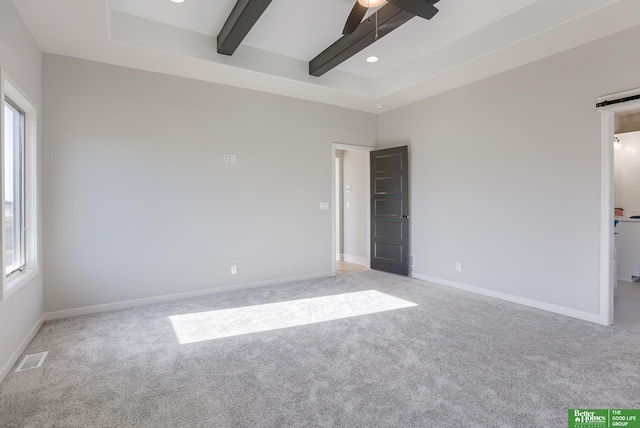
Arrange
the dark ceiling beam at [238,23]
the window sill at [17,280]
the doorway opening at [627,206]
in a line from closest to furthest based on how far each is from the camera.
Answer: the window sill at [17,280]
the dark ceiling beam at [238,23]
the doorway opening at [627,206]

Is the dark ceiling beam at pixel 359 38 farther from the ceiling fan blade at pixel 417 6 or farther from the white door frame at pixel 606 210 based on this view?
the white door frame at pixel 606 210

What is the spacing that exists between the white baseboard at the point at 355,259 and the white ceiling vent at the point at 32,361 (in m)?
4.97

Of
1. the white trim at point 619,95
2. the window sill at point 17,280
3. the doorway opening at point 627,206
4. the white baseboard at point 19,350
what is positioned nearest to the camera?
the white baseboard at point 19,350

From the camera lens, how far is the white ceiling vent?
2355 mm

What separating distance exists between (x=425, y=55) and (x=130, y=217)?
169 inches

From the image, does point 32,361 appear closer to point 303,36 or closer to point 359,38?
point 303,36

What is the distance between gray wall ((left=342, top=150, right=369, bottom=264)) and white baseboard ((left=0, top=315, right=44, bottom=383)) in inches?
192

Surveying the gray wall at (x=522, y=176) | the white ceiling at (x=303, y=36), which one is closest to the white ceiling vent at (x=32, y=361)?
the white ceiling at (x=303, y=36)

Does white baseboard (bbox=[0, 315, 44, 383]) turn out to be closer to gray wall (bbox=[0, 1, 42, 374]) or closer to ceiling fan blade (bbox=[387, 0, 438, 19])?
gray wall (bbox=[0, 1, 42, 374])

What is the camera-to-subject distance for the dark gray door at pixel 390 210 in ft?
Answer: 17.2

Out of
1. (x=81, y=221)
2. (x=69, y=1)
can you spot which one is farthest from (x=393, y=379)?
(x=69, y=1)

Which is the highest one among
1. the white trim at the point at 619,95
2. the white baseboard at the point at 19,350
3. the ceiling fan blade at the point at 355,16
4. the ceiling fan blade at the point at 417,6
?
the ceiling fan blade at the point at 417,6

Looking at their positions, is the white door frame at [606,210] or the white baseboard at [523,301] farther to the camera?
the white baseboard at [523,301]

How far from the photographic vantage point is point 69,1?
2.50 metres
